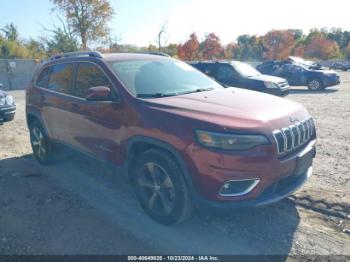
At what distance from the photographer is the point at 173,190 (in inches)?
121

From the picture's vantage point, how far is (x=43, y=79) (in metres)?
5.15

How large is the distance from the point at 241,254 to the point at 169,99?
69.0 inches

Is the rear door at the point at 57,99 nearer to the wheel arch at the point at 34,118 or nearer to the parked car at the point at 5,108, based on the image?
the wheel arch at the point at 34,118

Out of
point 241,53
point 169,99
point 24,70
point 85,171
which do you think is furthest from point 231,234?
point 241,53

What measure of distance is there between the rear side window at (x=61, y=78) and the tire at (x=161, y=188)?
189 centimetres

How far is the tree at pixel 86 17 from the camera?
31.7 metres

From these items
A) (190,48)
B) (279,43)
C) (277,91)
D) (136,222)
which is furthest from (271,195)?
(279,43)

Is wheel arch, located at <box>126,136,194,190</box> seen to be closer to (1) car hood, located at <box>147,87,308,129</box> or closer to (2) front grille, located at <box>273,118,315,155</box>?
(1) car hood, located at <box>147,87,308,129</box>

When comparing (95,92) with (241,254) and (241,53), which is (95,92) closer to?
(241,254)

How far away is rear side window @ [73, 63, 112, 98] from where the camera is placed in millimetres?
3832

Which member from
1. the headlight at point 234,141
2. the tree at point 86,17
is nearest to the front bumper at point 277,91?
the headlight at point 234,141

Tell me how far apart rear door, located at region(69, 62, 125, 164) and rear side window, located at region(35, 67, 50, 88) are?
3.59 ft

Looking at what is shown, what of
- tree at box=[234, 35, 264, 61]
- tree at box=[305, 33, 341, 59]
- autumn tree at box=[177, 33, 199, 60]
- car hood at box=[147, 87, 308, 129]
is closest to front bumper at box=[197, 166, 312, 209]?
car hood at box=[147, 87, 308, 129]

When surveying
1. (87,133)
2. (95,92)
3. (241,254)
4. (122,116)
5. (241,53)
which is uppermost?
(241,53)
